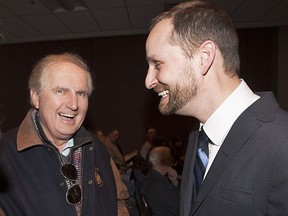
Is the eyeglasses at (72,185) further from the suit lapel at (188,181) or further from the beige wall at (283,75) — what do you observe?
the beige wall at (283,75)

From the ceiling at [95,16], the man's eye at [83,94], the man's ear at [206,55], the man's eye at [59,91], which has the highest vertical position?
the ceiling at [95,16]

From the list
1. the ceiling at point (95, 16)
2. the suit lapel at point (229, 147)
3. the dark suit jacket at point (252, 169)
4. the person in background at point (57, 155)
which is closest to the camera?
the dark suit jacket at point (252, 169)

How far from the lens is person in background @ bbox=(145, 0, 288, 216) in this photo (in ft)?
2.81

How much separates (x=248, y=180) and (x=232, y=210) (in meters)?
0.11

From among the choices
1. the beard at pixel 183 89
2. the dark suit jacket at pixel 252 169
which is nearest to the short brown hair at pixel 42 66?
the beard at pixel 183 89

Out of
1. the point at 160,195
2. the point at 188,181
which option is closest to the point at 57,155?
the point at 188,181

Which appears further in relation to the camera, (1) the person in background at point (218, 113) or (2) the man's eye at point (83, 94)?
(2) the man's eye at point (83, 94)

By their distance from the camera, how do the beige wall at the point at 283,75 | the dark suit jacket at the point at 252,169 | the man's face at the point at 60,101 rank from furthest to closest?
the beige wall at the point at 283,75 < the man's face at the point at 60,101 < the dark suit jacket at the point at 252,169

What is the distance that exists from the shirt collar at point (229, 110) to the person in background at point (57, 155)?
72cm

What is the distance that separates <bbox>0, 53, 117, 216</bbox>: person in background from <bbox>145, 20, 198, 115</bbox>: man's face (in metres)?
0.55

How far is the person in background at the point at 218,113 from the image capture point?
0.86 meters

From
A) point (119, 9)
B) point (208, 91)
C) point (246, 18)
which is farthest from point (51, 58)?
point (246, 18)

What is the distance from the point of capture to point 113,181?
5.27 feet

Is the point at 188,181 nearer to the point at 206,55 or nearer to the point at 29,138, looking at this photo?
the point at 206,55
